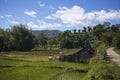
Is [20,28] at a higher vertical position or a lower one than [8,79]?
higher

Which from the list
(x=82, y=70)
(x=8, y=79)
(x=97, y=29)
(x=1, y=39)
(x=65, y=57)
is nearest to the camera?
(x=8, y=79)

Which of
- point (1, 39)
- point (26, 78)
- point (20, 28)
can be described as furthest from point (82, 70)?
point (20, 28)

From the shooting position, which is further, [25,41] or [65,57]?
[25,41]

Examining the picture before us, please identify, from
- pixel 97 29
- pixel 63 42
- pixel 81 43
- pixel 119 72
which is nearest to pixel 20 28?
pixel 63 42

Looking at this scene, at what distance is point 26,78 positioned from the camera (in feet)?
74.3

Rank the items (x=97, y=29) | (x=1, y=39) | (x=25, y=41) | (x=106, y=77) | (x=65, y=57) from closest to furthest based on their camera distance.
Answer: (x=106, y=77) → (x=65, y=57) → (x=1, y=39) → (x=25, y=41) → (x=97, y=29)

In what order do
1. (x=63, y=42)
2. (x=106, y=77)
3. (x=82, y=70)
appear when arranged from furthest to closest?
(x=63, y=42) < (x=82, y=70) < (x=106, y=77)

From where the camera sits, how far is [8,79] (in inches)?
861

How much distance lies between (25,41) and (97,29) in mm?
39374

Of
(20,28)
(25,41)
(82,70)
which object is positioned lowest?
(82,70)

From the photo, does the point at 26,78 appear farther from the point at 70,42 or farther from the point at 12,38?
the point at 70,42

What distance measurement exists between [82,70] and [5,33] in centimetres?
5661

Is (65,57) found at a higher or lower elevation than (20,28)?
lower

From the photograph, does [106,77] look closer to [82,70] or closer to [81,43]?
[82,70]
